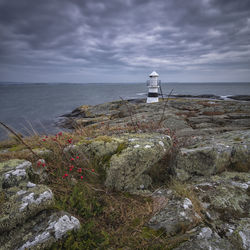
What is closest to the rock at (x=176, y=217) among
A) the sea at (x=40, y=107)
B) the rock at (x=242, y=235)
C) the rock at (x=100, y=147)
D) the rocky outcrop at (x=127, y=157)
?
the rock at (x=242, y=235)

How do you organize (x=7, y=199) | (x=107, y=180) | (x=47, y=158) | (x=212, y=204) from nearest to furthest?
(x=7, y=199) < (x=212, y=204) < (x=107, y=180) < (x=47, y=158)

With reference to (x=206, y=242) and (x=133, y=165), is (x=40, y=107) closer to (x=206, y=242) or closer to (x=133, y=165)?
(x=133, y=165)

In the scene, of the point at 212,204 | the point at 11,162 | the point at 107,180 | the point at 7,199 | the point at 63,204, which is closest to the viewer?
the point at 7,199

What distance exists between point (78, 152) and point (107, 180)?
1062 millimetres

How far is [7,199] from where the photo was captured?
2256 millimetres

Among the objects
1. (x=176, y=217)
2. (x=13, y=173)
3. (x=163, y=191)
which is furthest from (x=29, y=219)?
(x=163, y=191)

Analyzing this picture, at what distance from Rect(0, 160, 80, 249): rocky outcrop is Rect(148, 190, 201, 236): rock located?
130 centimetres

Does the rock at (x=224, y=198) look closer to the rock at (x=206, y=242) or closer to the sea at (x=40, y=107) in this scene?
the rock at (x=206, y=242)

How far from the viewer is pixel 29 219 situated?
218 cm

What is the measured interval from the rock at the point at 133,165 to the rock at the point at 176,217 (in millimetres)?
853

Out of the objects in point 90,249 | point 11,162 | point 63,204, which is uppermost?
point 11,162

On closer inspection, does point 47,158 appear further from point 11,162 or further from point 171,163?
point 171,163

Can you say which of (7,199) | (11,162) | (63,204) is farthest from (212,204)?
(11,162)

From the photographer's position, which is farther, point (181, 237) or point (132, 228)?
point (132, 228)
